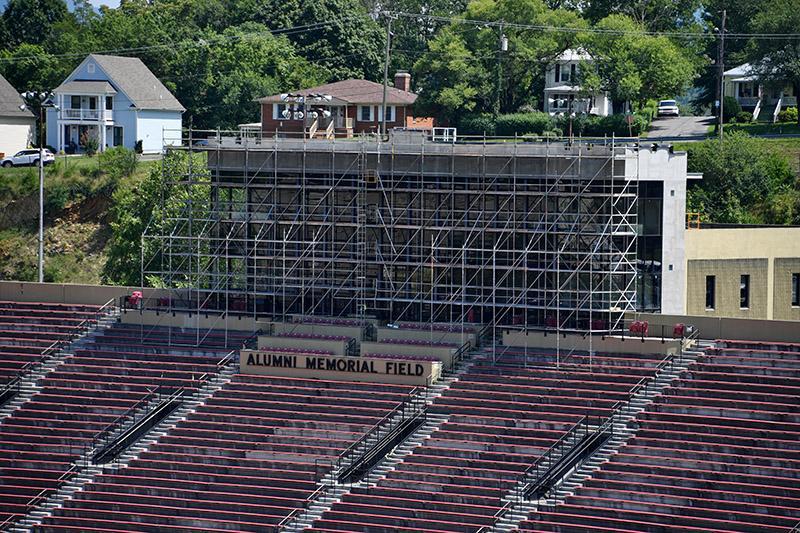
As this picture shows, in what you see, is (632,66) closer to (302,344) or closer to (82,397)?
(302,344)

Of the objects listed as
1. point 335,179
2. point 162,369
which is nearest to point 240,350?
point 162,369

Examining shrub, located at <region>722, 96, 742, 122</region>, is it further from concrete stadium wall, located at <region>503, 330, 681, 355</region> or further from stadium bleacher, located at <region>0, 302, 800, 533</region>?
stadium bleacher, located at <region>0, 302, 800, 533</region>

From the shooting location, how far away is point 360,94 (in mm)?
88312

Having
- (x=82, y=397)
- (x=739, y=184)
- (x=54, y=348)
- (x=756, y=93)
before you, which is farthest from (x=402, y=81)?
(x=82, y=397)

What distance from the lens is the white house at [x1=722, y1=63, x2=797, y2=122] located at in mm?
93312

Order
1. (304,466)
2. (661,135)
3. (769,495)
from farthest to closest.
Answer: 1. (661,135)
2. (304,466)
3. (769,495)

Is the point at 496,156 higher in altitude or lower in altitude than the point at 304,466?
higher

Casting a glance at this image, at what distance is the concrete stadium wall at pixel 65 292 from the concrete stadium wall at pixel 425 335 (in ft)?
29.8

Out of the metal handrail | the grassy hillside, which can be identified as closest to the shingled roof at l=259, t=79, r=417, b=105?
the grassy hillside

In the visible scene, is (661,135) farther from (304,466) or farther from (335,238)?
(304,466)

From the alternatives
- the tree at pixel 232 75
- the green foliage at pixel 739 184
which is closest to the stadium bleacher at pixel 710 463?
the green foliage at pixel 739 184

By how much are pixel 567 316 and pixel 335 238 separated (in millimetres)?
8362

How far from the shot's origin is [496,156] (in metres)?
58.0

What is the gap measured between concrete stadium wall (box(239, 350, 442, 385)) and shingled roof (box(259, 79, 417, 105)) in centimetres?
2763
